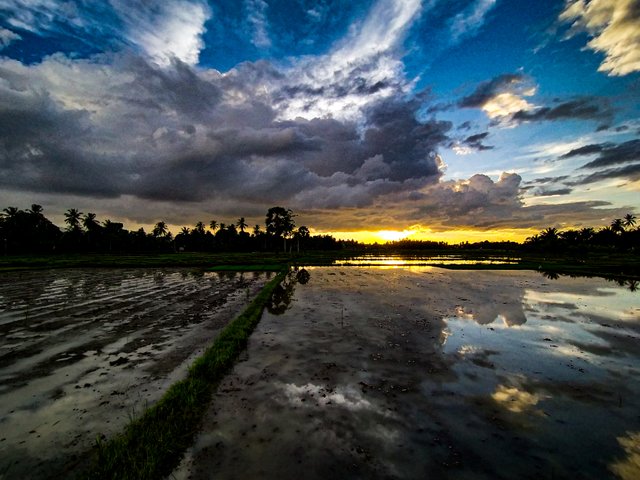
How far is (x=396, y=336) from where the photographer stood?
1466 centimetres

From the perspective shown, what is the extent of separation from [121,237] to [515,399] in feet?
418

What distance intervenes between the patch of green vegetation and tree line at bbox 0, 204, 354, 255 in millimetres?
108202

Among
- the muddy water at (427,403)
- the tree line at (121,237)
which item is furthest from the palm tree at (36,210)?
the muddy water at (427,403)

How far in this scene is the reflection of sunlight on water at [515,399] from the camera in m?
8.17

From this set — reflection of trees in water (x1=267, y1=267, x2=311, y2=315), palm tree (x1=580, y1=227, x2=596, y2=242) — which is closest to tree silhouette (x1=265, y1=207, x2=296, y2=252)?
reflection of trees in water (x1=267, y1=267, x2=311, y2=315)

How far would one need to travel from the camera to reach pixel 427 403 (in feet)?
27.4

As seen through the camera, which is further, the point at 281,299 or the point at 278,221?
the point at 278,221

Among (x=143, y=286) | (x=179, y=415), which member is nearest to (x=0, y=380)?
(x=179, y=415)

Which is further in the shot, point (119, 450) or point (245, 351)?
point (245, 351)

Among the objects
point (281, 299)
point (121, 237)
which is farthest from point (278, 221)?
point (281, 299)

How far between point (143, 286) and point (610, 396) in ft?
114

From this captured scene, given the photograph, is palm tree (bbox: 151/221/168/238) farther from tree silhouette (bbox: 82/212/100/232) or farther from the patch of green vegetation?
the patch of green vegetation

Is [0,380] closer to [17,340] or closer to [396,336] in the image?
[17,340]

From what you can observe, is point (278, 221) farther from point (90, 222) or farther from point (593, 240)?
point (593, 240)
